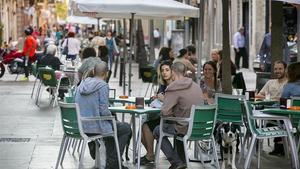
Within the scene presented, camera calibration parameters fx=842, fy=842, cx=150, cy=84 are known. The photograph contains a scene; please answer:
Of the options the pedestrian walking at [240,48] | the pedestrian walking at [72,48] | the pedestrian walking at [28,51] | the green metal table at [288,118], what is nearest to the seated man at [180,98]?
the green metal table at [288,118]

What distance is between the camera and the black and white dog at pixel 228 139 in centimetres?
1120

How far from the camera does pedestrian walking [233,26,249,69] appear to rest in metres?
34.0

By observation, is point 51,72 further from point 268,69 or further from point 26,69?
point 26,69

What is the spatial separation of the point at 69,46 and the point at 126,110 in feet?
59.0

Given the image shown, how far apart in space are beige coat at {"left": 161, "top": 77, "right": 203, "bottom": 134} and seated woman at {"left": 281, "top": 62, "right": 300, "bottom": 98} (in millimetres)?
1667

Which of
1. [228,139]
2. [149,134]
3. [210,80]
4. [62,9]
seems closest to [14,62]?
[210,80]

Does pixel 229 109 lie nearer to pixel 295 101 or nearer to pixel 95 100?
A: pixel 295 101

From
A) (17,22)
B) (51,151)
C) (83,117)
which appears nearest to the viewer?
(83,117)

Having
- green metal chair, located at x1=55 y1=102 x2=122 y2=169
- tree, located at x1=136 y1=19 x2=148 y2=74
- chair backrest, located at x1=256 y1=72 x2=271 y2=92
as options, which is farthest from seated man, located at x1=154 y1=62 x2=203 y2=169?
tree, located at x1=136 y1=19 x2=148 y2=74

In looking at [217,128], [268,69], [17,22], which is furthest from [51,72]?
[17,22]

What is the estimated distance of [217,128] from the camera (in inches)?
463

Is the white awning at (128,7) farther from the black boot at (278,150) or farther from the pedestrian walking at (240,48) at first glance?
the pedestrian walking at (240,48)

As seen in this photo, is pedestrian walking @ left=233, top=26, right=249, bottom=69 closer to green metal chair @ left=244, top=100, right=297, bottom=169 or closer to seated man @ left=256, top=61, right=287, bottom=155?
seated man @ left=256, top=61, right=287, bottom=155

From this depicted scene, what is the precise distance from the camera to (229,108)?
11.4 metres
